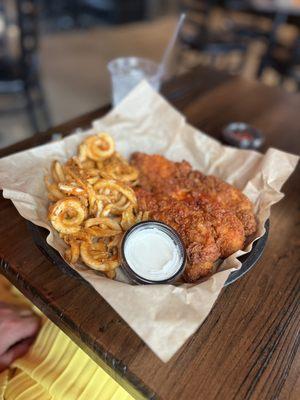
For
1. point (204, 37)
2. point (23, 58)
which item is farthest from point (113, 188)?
point (204, 37)

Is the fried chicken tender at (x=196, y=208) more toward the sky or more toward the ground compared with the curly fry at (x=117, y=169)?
more toward the ground

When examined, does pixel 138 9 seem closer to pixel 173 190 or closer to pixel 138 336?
pixel 173 190

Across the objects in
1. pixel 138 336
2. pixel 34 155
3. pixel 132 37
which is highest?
pixel 34 155

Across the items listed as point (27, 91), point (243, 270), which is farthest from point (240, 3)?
point (243, 270)

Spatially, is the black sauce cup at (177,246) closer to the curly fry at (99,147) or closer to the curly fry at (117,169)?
the curly fry at (117,169)

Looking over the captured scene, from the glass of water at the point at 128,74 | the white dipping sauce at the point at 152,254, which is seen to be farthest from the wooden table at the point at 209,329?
the glass of water at the point at 128,74

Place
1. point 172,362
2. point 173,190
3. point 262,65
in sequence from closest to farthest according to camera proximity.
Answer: point 172,362 < point 173,190 < point 262,65

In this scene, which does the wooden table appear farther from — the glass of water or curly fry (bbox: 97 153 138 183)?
the glass of water
